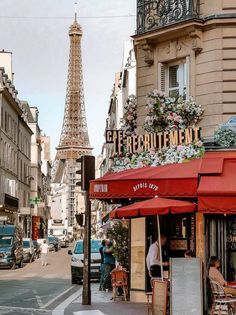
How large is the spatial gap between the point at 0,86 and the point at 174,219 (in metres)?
48.1

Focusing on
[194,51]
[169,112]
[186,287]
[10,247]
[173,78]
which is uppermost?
[194,51]

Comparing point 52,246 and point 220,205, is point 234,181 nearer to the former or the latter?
point 220,205

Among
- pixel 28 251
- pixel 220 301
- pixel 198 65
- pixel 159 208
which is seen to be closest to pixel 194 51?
pixel 198 65

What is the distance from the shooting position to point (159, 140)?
1872cm

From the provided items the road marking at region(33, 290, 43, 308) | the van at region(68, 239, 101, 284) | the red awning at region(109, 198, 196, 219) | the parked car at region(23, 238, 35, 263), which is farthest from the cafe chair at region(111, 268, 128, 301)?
the parked car at region(23, 238, 35, 263)

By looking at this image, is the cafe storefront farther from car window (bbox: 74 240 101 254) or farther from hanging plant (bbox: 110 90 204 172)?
car window (bbox: 74 240 101 254)

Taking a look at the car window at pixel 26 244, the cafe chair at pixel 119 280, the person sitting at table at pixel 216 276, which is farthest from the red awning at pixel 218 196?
the car window at pixel 26 244

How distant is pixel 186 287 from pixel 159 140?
17.0 ft

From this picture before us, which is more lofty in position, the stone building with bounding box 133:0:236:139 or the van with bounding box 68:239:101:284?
the stone building with bounding box 133:0:236:139

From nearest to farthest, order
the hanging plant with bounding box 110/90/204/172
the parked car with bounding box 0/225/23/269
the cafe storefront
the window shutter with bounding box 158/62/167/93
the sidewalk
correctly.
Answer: the cafe storefront
the sidewalk
the hanging plant with bounding box 110/90/204/172
the window shutter with bounding box 158/62/167/93
the parked car with bounding box 0/225/23/269

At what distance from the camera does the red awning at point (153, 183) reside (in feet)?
51.4

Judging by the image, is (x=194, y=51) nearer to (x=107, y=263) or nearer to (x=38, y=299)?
(x=107, y=263)

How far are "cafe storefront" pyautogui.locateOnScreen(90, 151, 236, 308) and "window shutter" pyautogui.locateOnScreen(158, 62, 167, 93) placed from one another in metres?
2.78

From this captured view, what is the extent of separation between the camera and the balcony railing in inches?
734
